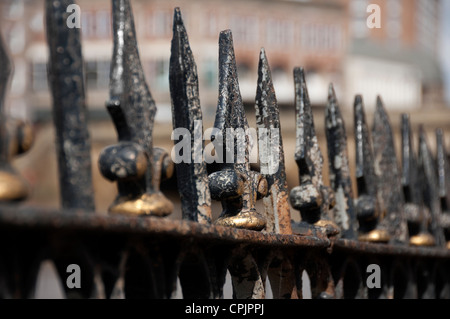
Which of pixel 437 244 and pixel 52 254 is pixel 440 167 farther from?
pixel 52 254

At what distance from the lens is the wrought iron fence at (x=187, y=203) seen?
0.92 meters

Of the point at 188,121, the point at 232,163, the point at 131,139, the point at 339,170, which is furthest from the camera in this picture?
the point at 339,170

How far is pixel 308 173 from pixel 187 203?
53 centimetres

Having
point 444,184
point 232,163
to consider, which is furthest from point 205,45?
point 232,163

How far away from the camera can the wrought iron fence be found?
92cm

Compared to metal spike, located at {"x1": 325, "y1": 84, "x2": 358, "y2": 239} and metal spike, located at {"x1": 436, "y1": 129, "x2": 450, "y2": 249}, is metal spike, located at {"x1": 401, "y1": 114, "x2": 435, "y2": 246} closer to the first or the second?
metal spike, located at {"x1": 436, "y1": 129, "x2": 450, "y2": 249}

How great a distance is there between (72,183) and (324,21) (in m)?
44.3

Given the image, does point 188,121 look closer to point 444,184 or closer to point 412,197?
point 412,197

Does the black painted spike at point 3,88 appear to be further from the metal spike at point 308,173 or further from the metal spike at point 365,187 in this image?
the metal spike at point 365,187

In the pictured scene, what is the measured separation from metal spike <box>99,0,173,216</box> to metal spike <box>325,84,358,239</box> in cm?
83

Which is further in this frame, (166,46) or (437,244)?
(166,46)

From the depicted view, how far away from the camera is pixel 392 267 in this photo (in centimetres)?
211

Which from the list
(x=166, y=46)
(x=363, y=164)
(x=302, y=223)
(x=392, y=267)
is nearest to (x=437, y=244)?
(x=392, y=267)

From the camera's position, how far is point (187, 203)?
130 centimetres
